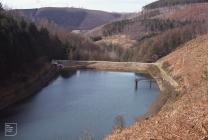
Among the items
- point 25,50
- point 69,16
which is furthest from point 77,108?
point 69,16

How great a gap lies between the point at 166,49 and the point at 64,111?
3245 centimetres

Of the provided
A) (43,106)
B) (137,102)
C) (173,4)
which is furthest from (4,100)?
(173,4)

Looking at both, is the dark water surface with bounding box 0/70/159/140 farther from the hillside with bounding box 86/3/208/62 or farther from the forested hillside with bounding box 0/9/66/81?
the hillside with bounding box 86/3/208/62

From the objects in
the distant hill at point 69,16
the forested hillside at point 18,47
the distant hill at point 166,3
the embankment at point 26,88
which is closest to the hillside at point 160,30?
the distant hill at point 166,3

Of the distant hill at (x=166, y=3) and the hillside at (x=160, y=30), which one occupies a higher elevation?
the distant hill at (x=166, y=3)

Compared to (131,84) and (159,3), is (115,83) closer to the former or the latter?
(131,84)

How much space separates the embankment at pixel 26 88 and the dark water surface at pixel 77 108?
1.73 feet

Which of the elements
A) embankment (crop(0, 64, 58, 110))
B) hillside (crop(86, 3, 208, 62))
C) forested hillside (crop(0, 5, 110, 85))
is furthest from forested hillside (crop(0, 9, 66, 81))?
hillside (crop(86, 3, 208, 62))

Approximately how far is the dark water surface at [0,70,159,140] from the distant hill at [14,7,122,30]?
110275mm

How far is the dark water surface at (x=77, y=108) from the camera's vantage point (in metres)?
20.1

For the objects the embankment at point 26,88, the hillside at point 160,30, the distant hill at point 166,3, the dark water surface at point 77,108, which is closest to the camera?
the dark water surface at point 77,108

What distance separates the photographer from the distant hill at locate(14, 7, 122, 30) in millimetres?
151000

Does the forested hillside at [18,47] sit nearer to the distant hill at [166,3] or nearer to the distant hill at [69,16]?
the distant hill at [166,3]

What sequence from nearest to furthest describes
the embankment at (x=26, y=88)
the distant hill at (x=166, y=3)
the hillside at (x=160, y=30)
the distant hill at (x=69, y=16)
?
the embankment at (x=26, y=88) < the hillside at (x=160, y=30) < the distant hill at (x=166, y=3) < the distant hill at (x=69, y=16)
